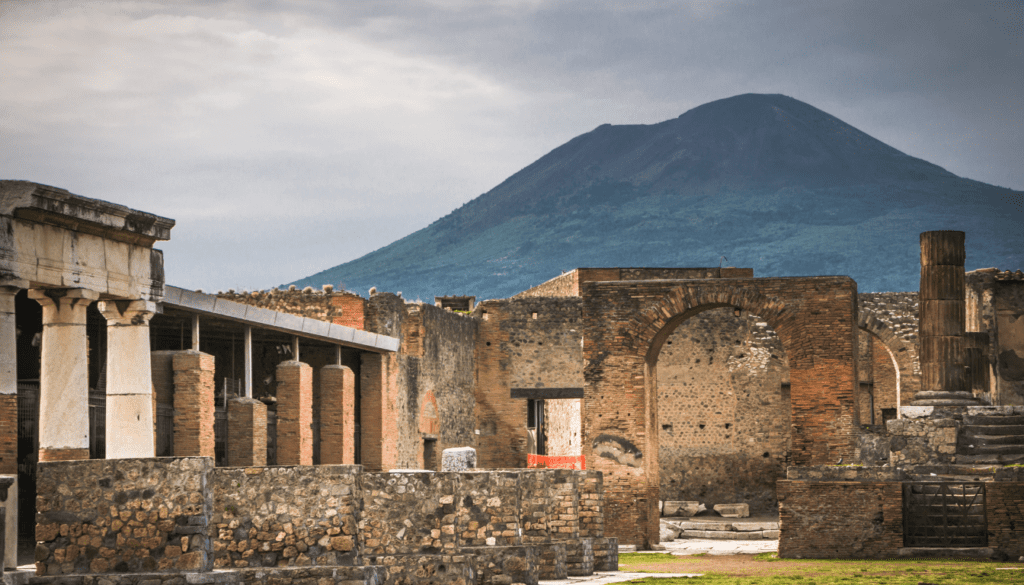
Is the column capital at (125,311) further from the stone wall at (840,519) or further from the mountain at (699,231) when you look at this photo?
the mountain at (699,231)

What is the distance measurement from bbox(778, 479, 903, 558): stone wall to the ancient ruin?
37 millimetres

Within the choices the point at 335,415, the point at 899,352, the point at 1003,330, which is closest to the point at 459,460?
the point at 335,415

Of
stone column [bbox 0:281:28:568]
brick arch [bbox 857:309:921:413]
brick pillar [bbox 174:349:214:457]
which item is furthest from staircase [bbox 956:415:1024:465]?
stone column [bbox 0:281:28:568]

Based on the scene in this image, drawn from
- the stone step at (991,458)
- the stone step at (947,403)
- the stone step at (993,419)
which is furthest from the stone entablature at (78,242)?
the stone step at (947,403)

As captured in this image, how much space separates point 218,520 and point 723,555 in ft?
39.4

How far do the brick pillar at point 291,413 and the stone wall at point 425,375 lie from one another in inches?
139

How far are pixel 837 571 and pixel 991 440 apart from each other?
6766 millimetres

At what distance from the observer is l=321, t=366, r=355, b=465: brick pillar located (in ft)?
91.3

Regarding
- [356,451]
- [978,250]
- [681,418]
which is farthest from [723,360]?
[978,250]

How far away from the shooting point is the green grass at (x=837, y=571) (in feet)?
52.3

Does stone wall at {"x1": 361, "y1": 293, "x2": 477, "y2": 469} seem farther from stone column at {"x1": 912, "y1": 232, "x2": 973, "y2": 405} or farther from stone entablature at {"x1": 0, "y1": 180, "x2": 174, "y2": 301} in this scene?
stone column at {"x1": 912, "y1": 232, "x2": 973, "y2": 405}

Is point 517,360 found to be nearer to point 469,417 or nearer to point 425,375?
point 469,417

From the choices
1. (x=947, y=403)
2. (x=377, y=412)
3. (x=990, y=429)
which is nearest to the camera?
(x=990, y=429)

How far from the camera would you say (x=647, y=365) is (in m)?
24.1
